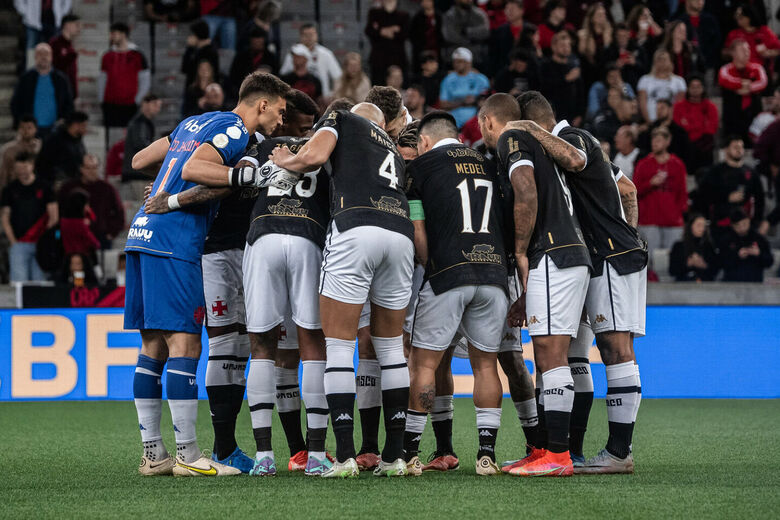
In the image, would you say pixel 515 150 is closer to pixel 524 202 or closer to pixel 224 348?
pixel 524 202

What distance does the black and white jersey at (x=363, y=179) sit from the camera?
625 centimetres

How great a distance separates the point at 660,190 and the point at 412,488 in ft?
30.5

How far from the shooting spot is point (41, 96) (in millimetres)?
16000

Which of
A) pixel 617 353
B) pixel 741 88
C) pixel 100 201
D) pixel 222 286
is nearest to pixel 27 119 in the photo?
pixel 100 201

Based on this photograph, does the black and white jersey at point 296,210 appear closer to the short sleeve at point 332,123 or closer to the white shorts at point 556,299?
the short sleeve at point 332,123

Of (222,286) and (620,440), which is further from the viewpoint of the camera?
(222,286)

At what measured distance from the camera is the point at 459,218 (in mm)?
6613

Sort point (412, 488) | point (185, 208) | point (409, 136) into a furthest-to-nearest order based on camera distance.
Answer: point (409, 136)
point (185, 208)
point (412, 488)

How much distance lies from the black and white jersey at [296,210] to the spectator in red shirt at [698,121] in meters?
10.4

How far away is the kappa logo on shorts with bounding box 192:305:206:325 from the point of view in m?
6.54

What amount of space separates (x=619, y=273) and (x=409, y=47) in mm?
11500

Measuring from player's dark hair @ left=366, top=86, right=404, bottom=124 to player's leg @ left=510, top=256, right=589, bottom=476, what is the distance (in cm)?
144

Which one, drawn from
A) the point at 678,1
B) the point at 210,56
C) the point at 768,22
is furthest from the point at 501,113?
the point at 768,22

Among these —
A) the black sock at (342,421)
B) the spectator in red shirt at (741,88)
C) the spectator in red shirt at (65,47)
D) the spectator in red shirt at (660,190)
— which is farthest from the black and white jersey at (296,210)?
the spectator in red shirt at (741,88)
